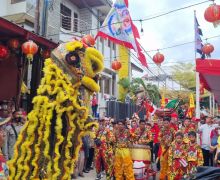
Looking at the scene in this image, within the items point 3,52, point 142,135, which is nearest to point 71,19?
point 142,135

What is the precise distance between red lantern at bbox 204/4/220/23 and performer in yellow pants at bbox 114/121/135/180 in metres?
3.27

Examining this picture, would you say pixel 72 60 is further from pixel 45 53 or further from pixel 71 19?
pixel 71 19

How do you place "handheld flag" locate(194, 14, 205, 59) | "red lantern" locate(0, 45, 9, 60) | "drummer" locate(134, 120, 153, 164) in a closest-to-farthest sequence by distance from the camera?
1. "red lantern" locate(0, 45, 9, 60)
2. "drummer" locate(134, 120, 153, 164)
3. "handheld flag" locate(194, 14, 205, 59)

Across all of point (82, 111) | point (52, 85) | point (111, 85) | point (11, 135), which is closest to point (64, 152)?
point (82, 111)

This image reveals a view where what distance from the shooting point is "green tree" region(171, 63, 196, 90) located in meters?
35.4

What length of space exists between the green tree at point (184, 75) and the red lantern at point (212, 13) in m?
27.3

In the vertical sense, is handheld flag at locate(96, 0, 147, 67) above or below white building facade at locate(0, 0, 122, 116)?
below

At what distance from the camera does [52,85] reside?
263cm

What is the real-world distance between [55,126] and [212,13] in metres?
6.63

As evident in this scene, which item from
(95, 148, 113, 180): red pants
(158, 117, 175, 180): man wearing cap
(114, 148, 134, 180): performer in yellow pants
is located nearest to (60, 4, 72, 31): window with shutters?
(95, 148, 113, 180): red pants

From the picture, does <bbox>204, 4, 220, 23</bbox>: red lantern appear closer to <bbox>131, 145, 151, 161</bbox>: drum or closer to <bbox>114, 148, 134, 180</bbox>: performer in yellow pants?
<bbox>131, 145, 151, 161</bbox>: drum

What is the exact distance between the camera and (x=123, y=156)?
321 inches

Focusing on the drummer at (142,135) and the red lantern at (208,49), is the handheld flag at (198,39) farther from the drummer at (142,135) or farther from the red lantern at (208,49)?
the drummer at (142,135)

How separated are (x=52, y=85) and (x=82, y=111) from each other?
11.9 inches
